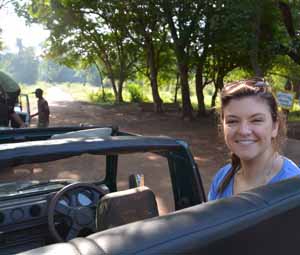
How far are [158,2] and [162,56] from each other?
11.3 m

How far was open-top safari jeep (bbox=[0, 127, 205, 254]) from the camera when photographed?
2.08m

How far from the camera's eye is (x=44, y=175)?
3416mm

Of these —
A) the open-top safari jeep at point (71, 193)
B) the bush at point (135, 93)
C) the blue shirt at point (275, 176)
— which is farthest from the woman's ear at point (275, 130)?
the bush at point (135, 93)

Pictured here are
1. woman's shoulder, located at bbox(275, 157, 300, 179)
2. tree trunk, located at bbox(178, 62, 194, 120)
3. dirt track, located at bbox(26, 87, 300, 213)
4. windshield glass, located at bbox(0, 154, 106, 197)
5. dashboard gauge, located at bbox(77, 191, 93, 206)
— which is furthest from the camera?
tree trunk, located at bbox(178, 62, 194, 120)

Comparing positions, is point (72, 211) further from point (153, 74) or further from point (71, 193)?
point (153, 74)

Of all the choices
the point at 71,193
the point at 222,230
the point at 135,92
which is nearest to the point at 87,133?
the point at 71,193

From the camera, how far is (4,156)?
1.91 m

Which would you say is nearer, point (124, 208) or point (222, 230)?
point (222, 230)

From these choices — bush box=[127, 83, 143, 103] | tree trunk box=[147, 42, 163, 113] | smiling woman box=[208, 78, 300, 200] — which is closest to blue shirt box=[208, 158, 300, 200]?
smiling woman box=[208, 78, 300, 200]

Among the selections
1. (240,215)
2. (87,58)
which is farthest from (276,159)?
(87,58)

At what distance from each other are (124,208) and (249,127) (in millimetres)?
739

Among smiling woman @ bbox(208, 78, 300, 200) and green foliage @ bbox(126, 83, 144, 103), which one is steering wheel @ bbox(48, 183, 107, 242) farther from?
green foliage @ bbox(126, 83, 144, 103)

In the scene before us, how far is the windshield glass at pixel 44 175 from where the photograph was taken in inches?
107

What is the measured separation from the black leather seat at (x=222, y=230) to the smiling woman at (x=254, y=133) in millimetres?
365
